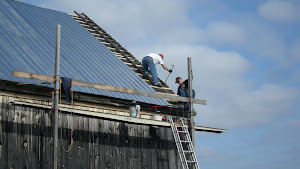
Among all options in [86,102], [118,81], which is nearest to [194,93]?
[118,81]

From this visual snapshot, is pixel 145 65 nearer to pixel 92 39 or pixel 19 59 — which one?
pixel 92 39

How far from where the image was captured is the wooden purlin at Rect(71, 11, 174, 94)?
23234 mm

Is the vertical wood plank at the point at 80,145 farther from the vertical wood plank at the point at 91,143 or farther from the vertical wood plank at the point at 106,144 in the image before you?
the vertical wood plank at the point at 106,144

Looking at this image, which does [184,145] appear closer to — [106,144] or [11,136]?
[106,144]

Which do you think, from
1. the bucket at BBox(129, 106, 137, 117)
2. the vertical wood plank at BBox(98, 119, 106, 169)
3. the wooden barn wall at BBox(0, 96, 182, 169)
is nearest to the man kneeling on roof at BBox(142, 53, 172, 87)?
the wooden barn wall at BBox(0, 96, 182, 169)

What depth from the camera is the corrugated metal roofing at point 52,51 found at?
18.4 m

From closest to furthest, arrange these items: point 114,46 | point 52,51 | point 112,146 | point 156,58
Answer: point 112,146 < point 52,51 < point 156,58 < point 114,46

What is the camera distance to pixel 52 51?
2016 cm

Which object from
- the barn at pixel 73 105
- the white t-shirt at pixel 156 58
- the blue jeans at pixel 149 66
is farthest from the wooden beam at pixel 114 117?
the white t-shirt at pixel 156 58

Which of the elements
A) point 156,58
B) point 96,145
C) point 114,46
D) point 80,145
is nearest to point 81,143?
point 80,145

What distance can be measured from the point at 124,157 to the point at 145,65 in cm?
553

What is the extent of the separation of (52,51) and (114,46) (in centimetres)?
504

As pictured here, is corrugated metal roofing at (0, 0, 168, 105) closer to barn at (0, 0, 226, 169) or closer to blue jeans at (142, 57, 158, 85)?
barn at (0, 0, 226, 169)

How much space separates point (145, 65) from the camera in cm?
2344
